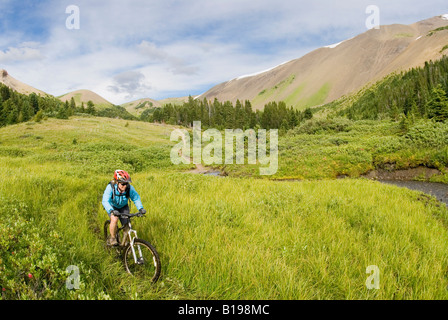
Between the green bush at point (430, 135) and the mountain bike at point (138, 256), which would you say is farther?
the green bush at point (430, 135)

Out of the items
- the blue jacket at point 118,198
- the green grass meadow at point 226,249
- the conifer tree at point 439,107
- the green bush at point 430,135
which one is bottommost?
the green grass meadow at point 226,249

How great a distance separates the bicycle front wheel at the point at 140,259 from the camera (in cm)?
482

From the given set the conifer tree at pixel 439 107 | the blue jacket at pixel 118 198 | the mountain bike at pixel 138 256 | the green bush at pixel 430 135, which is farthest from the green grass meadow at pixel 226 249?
the conifer tree at pixel 439 107

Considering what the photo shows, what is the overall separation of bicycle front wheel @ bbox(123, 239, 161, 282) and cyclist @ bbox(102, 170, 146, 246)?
66cm

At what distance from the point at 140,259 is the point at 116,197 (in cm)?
192

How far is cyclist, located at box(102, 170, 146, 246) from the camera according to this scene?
220 inches

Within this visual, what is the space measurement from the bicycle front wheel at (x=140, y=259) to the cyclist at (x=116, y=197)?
658 mm

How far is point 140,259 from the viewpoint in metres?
4.80

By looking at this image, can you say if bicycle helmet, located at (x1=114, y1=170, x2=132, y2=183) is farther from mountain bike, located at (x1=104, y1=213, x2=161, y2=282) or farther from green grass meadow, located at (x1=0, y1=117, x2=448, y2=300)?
green grass meadow, located at (x1=0, y1=117, x2=448, y2=300)

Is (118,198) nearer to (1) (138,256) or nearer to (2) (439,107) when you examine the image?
(1) (138,256)

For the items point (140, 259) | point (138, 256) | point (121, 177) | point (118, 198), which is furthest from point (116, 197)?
point (140, 259)

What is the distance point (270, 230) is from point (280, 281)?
2.27 metres

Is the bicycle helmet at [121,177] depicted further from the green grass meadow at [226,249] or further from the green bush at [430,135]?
the green bush at [430,135]
